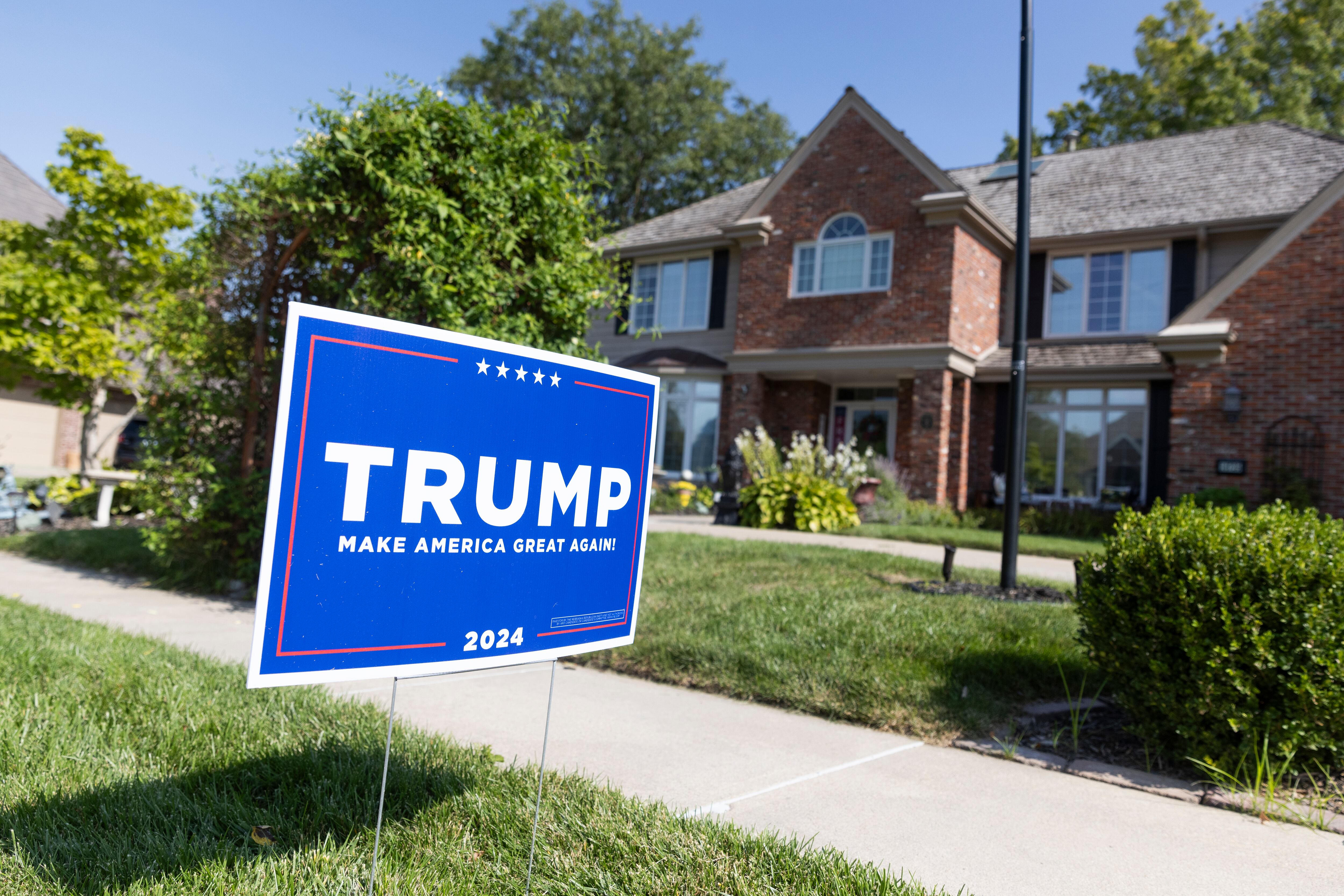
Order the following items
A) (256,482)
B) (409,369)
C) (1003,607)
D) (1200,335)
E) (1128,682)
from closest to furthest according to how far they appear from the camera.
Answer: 1. (409,369)
2. (1128,682)
3. (1003,607)
4. (256,482)
5. (1200,335)

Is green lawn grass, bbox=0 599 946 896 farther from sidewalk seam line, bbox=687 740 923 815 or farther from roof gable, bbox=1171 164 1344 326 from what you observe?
roof gable, bbox=1171 164 1344 326

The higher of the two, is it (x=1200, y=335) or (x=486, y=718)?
(x=1200, y=335)

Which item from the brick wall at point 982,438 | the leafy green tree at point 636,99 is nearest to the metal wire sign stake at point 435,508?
the brick wall at point 982,438

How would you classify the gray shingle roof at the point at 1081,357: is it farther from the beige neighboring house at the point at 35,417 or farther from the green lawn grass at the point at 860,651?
the beige neighboring house at the point at 35,417

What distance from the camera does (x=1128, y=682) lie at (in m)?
4.10

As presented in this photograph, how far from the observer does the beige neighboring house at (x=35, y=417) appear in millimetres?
19609

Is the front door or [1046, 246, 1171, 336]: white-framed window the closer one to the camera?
[1046, 246, 1171, 336]: white-framed window

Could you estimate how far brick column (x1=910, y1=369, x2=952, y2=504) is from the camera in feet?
52.4

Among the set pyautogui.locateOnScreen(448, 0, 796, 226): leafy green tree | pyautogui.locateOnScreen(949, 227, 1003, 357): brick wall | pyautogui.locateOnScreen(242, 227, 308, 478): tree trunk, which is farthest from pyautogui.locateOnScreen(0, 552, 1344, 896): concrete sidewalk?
pyautogui.locateOnScreen(448, 0, 796, 226): leafy green tree

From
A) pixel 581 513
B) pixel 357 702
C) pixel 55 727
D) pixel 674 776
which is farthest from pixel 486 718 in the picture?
pixel 581 513

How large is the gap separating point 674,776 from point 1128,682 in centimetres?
224

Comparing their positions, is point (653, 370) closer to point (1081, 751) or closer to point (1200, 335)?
point (1200, 335)

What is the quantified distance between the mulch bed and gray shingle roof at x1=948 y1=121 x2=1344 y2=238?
1154 cm

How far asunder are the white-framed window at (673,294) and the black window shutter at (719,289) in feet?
0.47
